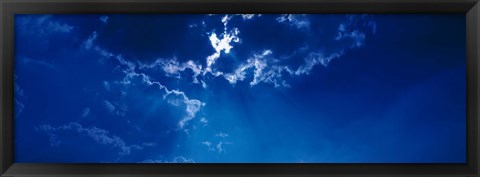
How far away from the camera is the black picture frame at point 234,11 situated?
148cm

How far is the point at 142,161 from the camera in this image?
5.12 feet

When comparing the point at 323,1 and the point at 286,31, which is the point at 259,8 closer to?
the point at 286,31

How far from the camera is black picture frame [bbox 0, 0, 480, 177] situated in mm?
1478

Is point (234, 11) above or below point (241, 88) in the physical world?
above

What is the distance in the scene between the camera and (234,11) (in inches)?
59.0

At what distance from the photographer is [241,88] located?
61.2 inches

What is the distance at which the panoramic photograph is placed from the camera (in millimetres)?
1523

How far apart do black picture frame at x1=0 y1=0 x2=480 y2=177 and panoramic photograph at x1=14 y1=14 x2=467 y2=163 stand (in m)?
0.04

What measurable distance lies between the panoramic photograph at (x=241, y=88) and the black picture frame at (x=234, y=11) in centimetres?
4

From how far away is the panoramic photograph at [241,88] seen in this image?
5.00 feet

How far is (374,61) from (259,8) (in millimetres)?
577

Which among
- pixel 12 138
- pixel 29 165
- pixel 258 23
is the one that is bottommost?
pixel 29 165

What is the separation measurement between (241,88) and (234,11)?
351mm

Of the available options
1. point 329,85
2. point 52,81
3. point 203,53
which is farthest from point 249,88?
point 52,81
